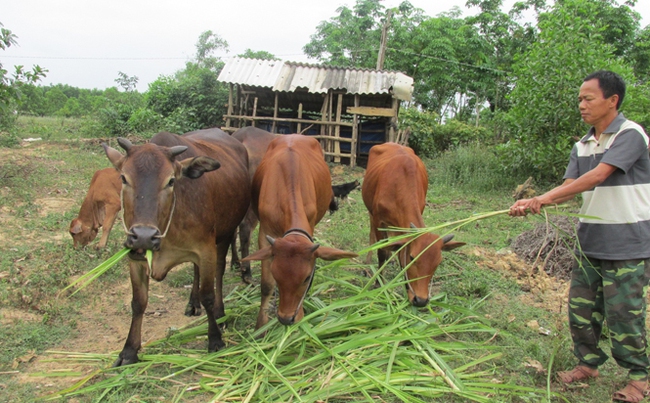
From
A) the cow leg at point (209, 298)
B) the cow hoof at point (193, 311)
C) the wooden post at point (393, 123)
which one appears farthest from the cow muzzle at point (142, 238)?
the wooden post at point (393, 123)

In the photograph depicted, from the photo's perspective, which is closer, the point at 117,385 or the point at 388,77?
the point at 117,385

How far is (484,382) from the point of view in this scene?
3.39 metres

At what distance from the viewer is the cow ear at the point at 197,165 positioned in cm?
365

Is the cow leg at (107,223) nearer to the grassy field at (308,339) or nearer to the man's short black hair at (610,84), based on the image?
the grassy field at (308,339)

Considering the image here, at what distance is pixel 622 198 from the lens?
3.14 m

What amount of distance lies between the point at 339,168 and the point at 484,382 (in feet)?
37.5

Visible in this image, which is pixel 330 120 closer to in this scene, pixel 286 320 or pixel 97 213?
pixel 97 213

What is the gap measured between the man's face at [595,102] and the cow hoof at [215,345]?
135 inches

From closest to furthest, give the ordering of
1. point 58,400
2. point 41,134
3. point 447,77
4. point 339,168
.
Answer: point 58,400 → point 339,168 → point 41,134 → point 447,77

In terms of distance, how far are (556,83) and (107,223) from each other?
9.57 meters

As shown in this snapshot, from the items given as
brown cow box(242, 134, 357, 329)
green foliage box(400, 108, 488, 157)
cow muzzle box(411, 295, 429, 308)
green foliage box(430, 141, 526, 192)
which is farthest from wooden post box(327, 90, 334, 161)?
cow muzzle box(411, 295, 429, 308)

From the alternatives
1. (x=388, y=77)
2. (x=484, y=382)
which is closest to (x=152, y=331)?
(x=484, y=382)

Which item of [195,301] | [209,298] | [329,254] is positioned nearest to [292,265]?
[329,254]

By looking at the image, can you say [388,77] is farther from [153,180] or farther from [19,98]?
[153,180]
